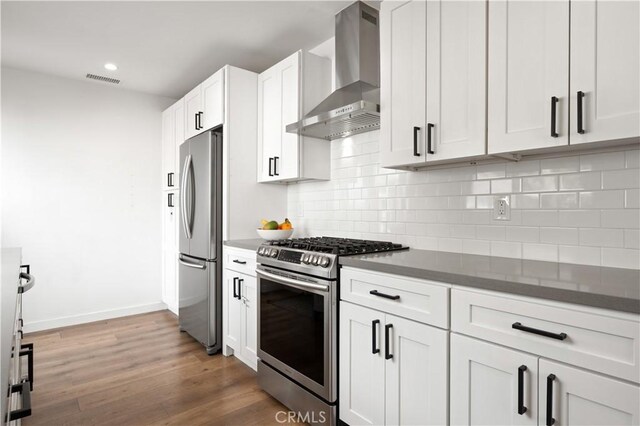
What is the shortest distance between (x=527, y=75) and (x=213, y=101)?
2.46m

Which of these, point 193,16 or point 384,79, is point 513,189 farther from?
point 193,16

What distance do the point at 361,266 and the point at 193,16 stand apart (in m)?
2.20

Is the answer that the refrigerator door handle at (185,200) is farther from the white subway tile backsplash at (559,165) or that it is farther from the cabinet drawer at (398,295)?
the white subway tile backsplash at (559,165)

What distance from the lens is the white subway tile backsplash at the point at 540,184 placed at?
5.86ft

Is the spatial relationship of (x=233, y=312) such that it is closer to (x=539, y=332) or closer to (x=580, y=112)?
(x=539, y=332)

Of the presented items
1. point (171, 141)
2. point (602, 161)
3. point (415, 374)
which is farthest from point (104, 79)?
point (602, 161)

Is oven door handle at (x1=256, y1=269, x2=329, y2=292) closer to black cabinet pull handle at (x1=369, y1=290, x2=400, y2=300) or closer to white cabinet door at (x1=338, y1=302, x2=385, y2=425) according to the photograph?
white cabinet door at (x1=338, y1=302, x2=385, y2=425)

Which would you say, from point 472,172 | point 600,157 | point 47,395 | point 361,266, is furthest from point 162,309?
point 600,157

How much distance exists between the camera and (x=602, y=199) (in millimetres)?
1641

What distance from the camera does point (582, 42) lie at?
56.2 inches

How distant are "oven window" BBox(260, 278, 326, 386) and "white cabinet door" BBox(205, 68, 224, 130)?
4.94ft

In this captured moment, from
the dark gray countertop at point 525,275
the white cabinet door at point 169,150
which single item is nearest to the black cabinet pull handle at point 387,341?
the dark gray countertop at point 525,275

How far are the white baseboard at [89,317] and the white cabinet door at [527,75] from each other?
4134mm

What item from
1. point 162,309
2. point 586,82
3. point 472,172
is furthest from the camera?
point 162,309
